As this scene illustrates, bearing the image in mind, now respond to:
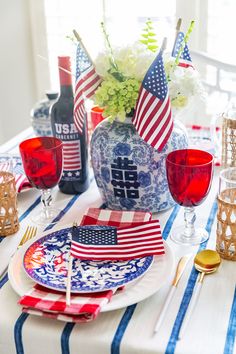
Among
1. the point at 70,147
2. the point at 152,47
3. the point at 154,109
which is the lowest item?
the point at 70,147

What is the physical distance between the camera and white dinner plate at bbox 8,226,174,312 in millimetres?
797

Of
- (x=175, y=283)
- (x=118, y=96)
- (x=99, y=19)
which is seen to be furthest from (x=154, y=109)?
(x=99, y=19)

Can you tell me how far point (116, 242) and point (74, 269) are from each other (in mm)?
101

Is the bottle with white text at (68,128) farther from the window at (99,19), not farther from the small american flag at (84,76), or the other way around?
the window at (99,19)

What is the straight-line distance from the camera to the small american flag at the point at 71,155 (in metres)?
1.20

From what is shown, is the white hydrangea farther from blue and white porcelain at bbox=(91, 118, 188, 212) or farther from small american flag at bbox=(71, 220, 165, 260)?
small american flag at bbox=(71, 220, 165, 260)

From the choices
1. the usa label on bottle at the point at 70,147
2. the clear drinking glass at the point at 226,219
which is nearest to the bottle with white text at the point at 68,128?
the usa label on bottle at the point at 70,147

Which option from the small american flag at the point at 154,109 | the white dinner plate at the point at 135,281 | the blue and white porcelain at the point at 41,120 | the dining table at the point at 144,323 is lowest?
the dining table at the point at 144,323

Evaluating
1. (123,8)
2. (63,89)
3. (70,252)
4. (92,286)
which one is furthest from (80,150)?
(123,8)

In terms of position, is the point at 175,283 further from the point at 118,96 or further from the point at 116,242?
the point at 118,96

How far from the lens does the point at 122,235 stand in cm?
97

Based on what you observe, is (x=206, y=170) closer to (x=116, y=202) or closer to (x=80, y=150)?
(x=116, y=202)

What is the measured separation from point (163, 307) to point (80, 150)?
0.50 m

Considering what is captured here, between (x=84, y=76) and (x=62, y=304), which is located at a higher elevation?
(x=84, y=76)
